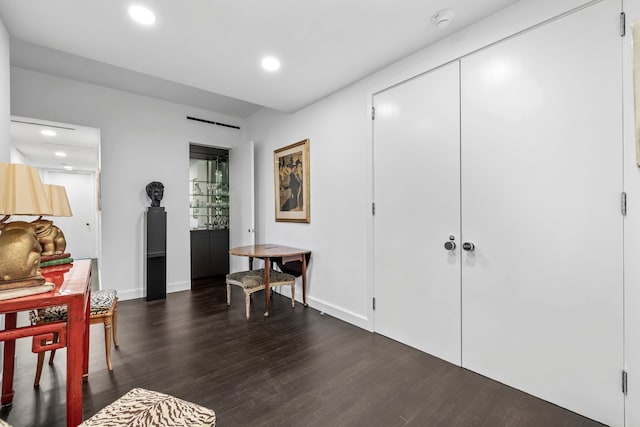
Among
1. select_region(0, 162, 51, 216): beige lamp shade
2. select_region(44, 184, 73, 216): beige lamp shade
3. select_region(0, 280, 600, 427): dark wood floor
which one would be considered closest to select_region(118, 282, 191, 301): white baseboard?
select_region(0, 280, 600, 427): dark wood floor

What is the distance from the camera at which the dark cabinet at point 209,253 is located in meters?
5.11

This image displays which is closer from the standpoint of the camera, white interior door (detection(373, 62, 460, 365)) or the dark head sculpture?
white interior door (detection(373, 62, 460, 365))

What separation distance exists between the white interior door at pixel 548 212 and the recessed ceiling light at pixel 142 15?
228cm

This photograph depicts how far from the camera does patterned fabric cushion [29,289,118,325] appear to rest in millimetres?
1949

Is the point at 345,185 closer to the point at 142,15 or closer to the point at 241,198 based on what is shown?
the point at 142,15

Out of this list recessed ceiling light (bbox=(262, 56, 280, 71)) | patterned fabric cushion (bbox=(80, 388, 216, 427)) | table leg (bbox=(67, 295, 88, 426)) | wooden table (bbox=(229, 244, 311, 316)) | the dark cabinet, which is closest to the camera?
patterned fabric cushion (bbox=(80, 388, 216, 427))

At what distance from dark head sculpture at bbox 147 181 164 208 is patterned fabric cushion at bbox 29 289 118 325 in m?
1.94

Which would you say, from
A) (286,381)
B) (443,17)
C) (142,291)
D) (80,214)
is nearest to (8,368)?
(286,381)

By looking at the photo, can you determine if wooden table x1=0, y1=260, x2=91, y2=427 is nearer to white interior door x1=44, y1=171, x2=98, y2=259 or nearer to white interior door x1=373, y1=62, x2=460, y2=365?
white interior door x1=373, y1=62, x2=460, y2=365

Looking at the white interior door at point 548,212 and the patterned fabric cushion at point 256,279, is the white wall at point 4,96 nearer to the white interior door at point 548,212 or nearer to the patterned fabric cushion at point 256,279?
the patterned fabric cushion at point 256,279

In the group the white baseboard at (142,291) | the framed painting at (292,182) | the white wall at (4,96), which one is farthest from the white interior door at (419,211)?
the white baseboard at (142,291)

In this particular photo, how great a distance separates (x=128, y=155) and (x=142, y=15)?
2.58 metres

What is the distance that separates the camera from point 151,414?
1.04 m

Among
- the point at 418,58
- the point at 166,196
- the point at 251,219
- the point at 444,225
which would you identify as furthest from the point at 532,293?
the point at 166,196
